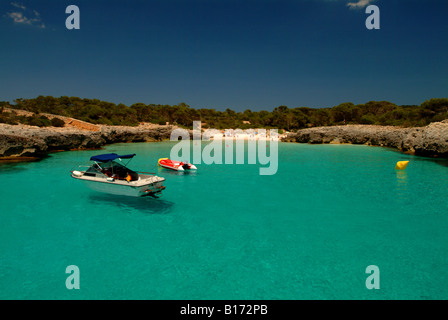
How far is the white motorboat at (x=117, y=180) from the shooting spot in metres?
12.5

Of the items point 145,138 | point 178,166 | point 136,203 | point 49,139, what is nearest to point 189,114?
point 145,138

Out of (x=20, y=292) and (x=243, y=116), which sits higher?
(x=243, y=116)

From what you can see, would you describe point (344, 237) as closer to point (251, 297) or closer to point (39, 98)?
point (251, 297)

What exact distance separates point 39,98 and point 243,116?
69.2 meters

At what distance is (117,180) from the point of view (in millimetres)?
12820

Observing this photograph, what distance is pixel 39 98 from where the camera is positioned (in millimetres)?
73062

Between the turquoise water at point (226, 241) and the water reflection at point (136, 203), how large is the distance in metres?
0.11

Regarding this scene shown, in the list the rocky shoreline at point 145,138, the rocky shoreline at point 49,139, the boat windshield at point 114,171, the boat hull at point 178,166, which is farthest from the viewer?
the rocky shoreline at point 145,138

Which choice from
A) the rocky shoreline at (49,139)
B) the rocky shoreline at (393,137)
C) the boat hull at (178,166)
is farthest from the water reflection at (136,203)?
the rocky shoreline at (393,137)

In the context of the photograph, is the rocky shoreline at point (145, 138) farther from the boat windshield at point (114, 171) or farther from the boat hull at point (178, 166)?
the boat windshield at point (114, 171)

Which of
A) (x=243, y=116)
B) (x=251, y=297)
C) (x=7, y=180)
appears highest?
(x=243, y=116)

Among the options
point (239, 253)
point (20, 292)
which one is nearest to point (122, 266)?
point (20, 292)
